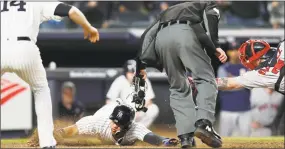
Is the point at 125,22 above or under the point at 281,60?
under

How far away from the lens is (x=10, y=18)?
20.9 ft

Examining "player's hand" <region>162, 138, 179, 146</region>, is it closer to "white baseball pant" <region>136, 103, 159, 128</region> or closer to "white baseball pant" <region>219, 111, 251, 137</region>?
"white baseball pant" <region>136, 103, 159, 128</region>

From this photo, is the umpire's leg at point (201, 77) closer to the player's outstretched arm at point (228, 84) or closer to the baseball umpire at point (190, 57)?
the baseball umpire at point (190, 57)

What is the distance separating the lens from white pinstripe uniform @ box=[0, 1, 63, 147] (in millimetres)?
6305

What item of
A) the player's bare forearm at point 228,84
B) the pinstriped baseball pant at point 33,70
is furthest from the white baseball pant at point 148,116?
the pinstriped baseball pant at point 33,70

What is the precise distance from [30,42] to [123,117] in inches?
79.2

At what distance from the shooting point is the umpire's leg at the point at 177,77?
681cm

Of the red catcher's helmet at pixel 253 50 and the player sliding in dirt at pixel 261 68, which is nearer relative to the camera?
the player sliding in dirt at pixel 261 68

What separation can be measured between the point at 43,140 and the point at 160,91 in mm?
6097

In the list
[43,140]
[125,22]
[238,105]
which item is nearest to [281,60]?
[43,140]

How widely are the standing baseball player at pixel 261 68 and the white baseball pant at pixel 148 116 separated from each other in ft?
10.2

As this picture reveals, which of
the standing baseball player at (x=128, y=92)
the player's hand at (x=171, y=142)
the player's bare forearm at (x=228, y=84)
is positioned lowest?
the standing baseball player at (x=128, y=92)

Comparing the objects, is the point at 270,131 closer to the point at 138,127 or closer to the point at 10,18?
the point at 138,127

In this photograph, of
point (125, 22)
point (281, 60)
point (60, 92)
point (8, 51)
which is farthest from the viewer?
point (125, 22)
